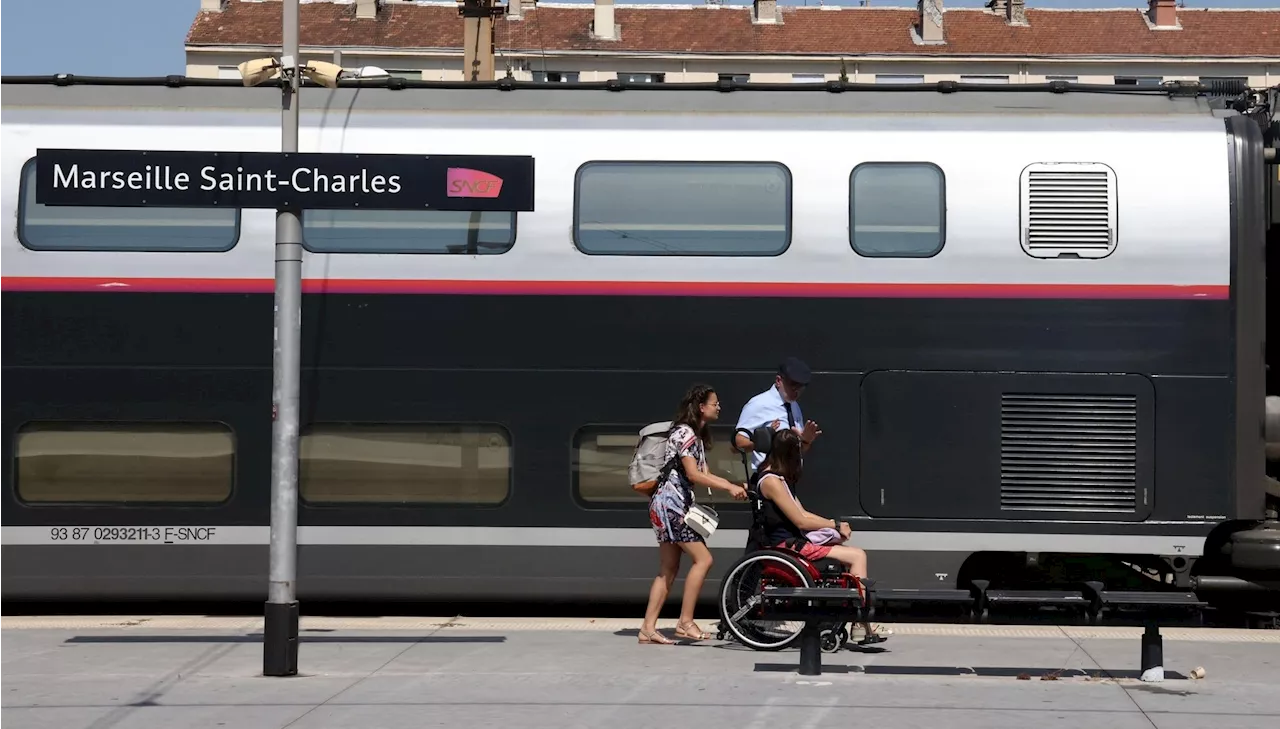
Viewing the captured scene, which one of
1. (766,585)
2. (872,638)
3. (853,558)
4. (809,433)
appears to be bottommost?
(872,638)

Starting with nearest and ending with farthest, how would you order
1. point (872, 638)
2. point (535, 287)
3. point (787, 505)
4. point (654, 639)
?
point (787, 505) → point (872, 638) → point (654, 639) → point (535, 287)

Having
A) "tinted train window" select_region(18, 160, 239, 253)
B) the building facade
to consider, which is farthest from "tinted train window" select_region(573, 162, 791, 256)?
the building facade

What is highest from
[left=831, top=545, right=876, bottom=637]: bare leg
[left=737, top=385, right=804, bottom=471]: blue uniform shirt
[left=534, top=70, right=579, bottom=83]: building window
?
[left=534, top=70, right=579, bottom=83]: building window

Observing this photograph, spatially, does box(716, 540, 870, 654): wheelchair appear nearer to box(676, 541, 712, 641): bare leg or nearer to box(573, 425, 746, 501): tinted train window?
box(676, 541, 712, 641): bare leg

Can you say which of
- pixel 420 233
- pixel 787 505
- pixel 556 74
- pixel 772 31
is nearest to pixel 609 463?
pixel 787 505

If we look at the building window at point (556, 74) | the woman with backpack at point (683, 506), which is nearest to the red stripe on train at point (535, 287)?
the woman with backpack at point (683, 506)

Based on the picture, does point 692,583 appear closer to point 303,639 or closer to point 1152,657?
point 303,639

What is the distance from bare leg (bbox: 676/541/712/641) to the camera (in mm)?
9922

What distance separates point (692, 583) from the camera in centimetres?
993

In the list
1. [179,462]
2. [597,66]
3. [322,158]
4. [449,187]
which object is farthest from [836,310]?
[597,66]

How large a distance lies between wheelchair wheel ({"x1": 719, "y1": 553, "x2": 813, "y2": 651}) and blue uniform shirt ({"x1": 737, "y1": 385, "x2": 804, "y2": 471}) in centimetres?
76

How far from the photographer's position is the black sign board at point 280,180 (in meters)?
8.76

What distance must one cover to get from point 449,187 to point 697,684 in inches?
121

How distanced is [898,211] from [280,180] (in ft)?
13.9
